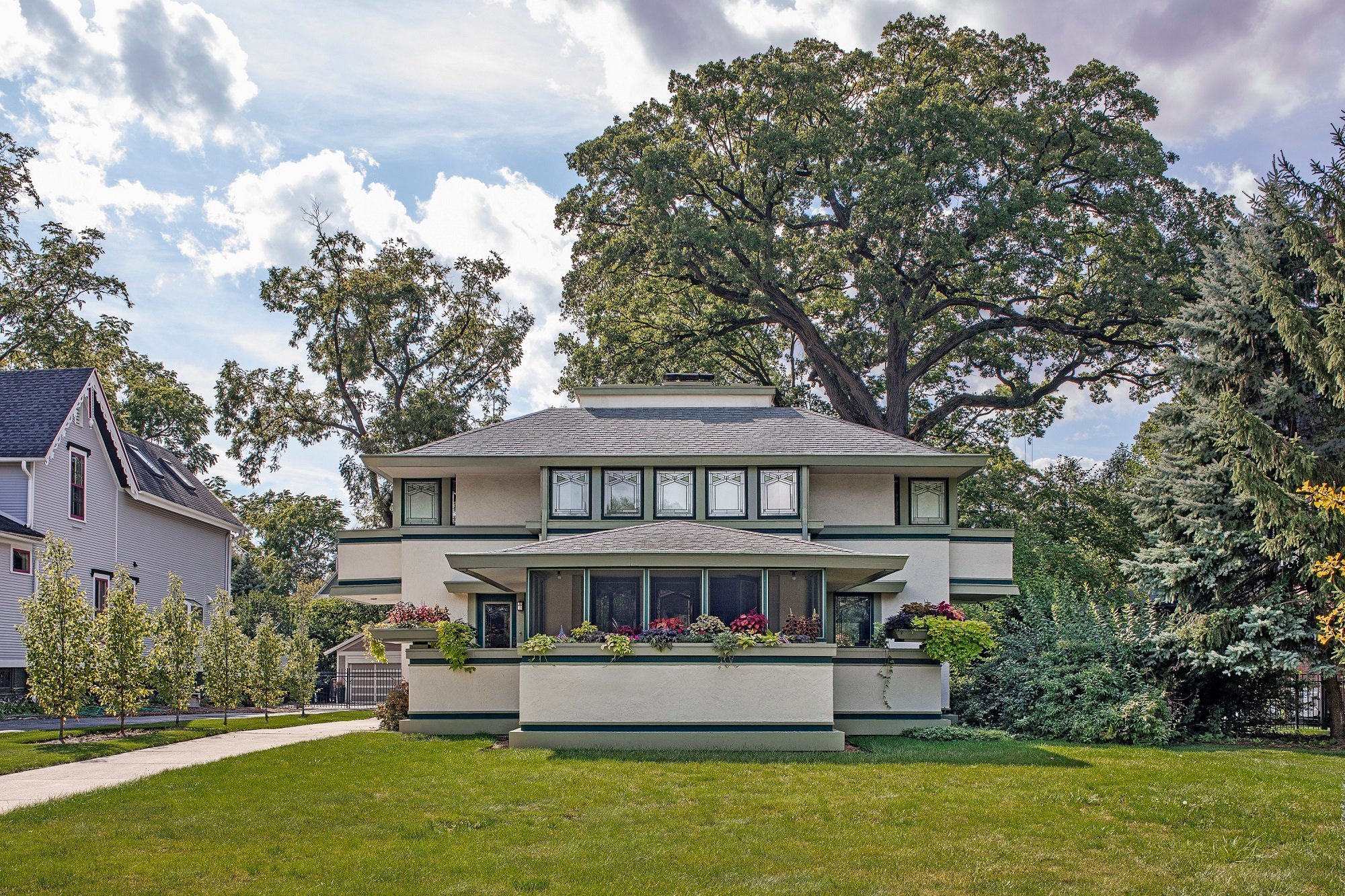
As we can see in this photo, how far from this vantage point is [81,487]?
32750 mm

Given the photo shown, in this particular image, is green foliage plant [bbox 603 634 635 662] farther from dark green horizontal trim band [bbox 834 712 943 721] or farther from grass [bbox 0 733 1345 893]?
dark green horizontal trim band [bbox 834 712 943 721]

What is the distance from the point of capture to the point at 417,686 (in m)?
23.0

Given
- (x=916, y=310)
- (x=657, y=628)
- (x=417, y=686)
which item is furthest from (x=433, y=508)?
(x=916, y=310)

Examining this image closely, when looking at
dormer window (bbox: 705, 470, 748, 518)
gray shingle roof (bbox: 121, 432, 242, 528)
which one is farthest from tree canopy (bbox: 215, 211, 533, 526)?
dormer window (bbox: 705, 470, 748, 518)

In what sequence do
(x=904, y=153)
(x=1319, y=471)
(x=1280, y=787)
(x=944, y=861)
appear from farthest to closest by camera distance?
(x=904, y=153), (x=1319, y=471), (x=1280, y=787), (x=944, y=861)

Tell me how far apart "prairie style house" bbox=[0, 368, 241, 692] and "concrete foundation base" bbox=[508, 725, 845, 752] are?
1746cm

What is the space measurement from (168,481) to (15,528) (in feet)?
34.9

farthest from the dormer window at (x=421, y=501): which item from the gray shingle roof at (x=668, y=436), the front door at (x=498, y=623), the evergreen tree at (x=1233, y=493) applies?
the evergreen tree at (x=1233, y=493)

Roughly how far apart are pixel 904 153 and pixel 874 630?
53.8 feet

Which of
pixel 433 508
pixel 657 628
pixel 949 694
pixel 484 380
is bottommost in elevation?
pixel 949 694

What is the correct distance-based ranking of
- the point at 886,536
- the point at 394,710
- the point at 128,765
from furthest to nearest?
the point at 886,536
the point at 394,710
the point at 128,765

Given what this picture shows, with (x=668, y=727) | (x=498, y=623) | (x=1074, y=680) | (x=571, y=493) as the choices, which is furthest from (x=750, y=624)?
(x=498, y=623)

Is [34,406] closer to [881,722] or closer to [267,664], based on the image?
[267,664]

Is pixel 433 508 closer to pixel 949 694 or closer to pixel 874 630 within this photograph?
pixel 874 630
